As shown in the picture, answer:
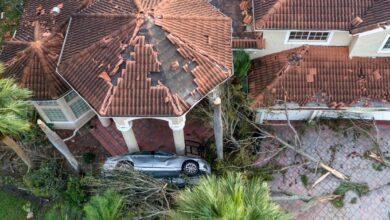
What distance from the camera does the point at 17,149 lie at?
2023cm

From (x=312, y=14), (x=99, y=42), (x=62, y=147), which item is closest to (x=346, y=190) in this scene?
(x=312, y=14)

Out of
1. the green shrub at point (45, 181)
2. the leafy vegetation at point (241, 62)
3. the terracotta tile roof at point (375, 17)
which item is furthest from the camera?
the green shrub at point (45, 181)

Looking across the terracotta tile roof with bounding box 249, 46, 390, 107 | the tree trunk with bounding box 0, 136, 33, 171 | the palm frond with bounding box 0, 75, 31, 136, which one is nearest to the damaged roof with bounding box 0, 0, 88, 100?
the tree trunk with bounding box 0, 136, 33, 171

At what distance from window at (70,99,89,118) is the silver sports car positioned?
3.95 m

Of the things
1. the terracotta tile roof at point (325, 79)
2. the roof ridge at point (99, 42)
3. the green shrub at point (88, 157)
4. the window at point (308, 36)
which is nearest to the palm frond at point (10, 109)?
the roof ridge at point (99, 42)

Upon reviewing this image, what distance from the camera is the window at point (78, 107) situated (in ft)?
74.5

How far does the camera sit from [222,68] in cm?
1809

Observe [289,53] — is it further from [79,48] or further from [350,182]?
[79,48]

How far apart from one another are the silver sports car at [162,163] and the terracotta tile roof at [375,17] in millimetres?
10468

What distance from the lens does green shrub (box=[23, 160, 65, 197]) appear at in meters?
21.7

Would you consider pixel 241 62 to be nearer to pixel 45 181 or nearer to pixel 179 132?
pixel 179 132

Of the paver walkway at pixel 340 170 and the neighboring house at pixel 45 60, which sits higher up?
the neighboring house at pixel 45 60

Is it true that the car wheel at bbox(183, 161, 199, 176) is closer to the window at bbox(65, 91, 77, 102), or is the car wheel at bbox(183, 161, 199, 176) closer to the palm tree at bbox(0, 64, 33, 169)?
the window at bbox(65, 91, 77, 102)

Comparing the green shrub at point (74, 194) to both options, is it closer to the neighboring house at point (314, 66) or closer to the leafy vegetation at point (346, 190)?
the neighboring house at point (314, 66)
